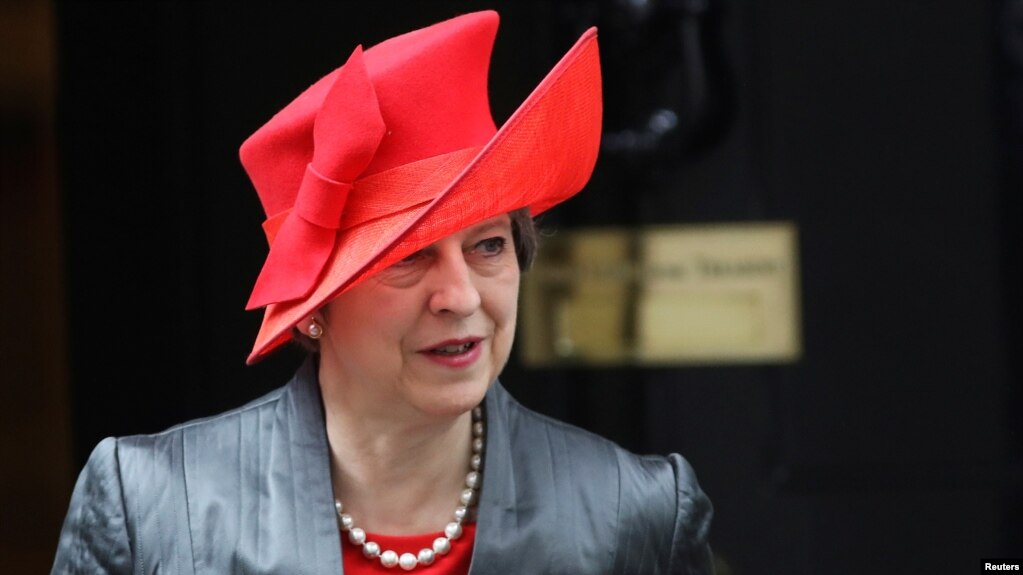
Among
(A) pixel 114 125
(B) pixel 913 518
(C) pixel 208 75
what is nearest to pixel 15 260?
(A) pixel 114 125

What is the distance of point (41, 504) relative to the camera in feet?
7.78

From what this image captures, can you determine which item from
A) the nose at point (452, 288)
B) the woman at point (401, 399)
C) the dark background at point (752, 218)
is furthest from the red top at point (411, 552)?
the dark background at point (752, 218)

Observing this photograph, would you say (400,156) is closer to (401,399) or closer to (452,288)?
(452,288)

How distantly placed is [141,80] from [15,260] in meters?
Result: 0.34

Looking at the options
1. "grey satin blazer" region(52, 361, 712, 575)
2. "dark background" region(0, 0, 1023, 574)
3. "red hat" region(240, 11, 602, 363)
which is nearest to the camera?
"red hat" region(240, 11, 602, 363)

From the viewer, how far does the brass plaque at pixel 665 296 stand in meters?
2.34

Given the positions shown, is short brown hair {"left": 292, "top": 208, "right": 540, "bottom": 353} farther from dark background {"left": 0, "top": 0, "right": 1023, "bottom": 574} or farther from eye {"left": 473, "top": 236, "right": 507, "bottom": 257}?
dark background {"left": 0, "top": 0, "right": 1023, "bottom": 574}

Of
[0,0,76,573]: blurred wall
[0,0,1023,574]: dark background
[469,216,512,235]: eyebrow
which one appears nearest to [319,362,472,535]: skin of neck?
[469,216,512,235]: eyebrow

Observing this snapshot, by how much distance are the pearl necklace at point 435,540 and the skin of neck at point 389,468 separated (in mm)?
10

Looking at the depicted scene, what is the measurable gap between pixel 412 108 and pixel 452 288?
0.17 metres

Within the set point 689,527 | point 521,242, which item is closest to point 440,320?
point 521,242

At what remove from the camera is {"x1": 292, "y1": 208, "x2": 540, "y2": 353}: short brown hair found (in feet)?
5.06

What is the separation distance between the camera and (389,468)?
1579mm

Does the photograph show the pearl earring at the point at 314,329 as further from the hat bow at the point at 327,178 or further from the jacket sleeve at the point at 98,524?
the jacket sleeve at the point at 98,524
